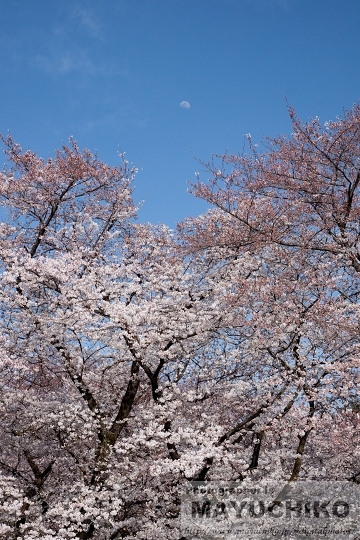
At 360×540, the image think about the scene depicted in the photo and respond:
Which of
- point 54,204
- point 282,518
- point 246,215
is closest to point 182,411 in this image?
point 282,518

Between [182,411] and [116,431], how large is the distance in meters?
1.48

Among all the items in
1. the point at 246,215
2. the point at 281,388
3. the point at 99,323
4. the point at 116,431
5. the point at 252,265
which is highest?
the point at 246,215

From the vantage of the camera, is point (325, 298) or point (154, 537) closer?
point (154, 537)

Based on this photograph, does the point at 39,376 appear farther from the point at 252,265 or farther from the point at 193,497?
the point at 252,265

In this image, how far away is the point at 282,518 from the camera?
346 inches

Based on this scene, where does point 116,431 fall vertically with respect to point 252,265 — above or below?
below

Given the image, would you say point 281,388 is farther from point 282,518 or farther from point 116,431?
point 116,431

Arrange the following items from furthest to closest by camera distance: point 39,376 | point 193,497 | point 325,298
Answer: point 39,376
point 325,298
point 193,497

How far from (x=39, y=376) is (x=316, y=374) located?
651 centimetres

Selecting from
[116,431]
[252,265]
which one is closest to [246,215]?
[252,265]

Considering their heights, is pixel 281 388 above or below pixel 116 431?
above

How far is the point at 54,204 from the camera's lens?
42.6 ft

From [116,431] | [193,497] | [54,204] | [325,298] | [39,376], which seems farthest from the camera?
[54,204]

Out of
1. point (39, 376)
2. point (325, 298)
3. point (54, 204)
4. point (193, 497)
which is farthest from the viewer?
point (54, 204)
